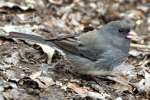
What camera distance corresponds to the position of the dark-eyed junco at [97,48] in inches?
181

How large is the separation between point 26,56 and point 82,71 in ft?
2.16

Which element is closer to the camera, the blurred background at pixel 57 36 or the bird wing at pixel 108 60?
the blurred background at pixel 57 36

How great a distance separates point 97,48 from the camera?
4633mm

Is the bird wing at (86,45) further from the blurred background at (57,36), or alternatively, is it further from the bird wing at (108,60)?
the blurred background at (57,36)

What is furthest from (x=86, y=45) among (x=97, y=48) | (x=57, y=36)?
(x=57, y=36)

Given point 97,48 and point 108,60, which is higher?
point 97,48

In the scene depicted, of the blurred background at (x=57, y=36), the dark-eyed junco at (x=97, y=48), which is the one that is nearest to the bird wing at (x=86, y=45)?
the dark-eyed junco at (x=97, y=48)

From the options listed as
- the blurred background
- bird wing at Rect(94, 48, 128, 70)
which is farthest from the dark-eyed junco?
the blurred background

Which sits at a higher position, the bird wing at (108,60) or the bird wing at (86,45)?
the bird wing at (86,45)

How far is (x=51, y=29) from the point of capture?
5.99m

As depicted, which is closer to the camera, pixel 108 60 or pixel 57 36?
pixel 108 60

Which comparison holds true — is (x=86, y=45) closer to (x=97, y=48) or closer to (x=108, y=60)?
(x=97, y=48)

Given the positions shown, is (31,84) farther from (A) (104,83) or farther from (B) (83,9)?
(B) (83,9)

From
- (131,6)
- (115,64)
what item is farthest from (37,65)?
(131,6)
